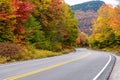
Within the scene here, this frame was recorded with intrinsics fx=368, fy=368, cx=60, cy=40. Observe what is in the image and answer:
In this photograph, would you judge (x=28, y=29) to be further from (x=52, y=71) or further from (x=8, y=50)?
(x=52, y=71)

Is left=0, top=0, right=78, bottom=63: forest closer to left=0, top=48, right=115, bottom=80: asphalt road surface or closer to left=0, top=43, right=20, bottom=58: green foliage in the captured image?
left=0, top=43, right=20, bottom=58: green foliage

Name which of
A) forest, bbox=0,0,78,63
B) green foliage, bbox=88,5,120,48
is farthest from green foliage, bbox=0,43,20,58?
green foliage, bbox=88,5,120,48

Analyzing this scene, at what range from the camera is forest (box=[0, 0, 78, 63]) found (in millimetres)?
35688

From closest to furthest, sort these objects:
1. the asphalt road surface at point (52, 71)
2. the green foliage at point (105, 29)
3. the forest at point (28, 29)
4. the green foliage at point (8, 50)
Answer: the asphalt road surface at point (52, 71) → the green foliage at point (8, 50) → the forest at point (28, 29) → the green foliage at point (105, 29)

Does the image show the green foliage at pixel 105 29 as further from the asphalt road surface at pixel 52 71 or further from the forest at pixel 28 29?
the asphalt road surface at pixel 52 71

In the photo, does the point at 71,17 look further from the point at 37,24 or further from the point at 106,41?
the point at 37,24

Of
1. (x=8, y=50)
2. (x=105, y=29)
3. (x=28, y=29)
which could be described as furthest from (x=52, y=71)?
(x=105, y=29)

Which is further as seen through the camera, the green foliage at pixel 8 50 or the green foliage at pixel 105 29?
the green foliage at pixel 105 29

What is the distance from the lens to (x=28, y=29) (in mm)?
47906

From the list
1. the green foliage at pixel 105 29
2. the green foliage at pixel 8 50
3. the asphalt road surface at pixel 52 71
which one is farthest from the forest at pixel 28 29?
the green foliage at pixel 105 29

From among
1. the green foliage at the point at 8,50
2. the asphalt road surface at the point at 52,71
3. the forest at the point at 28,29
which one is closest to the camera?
the asphalt road surface at the point at 52,71

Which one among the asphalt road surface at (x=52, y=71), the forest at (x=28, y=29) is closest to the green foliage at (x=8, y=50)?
the forest at (x=28, y=29)

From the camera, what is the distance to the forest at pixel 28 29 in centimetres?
3569

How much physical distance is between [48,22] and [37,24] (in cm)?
783
